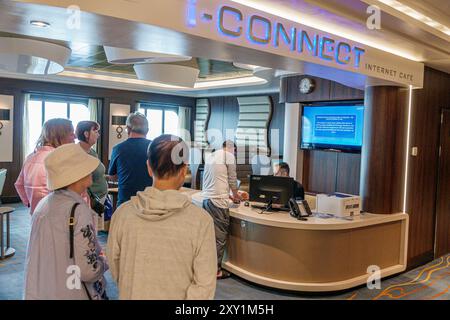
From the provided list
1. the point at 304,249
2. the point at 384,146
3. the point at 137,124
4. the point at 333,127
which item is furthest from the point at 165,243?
Result: the point at 333,127

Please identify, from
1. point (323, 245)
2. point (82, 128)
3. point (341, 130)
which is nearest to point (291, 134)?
point (341, 130)

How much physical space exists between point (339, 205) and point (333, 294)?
0.94 metres

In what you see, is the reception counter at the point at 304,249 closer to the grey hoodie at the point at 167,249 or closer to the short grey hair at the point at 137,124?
the short grey hair at the point at 137,124

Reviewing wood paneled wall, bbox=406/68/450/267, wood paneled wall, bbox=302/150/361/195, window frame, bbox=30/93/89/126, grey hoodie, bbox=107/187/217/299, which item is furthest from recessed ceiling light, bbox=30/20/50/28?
window frame, bbox=30/93/89/126

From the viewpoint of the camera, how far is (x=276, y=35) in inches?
123

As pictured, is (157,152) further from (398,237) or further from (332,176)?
(332,176)

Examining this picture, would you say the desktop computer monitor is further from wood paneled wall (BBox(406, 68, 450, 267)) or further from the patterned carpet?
wood paneled wall (BBox(406, 68, 450, 267))

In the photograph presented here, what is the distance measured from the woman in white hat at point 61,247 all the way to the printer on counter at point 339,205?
3.17 m

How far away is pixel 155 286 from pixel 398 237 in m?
4.13

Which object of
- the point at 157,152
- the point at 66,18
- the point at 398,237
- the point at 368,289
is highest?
the point at 66,18

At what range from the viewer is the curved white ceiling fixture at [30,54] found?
465 centimetres

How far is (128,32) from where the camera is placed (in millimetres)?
2607

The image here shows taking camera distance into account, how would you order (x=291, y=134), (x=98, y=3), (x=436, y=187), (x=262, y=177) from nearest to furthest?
(x=98, y=3), (x=262, y=177), (x=436, y=187), (x=291, y=134)

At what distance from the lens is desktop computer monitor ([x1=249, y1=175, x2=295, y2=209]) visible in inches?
172
